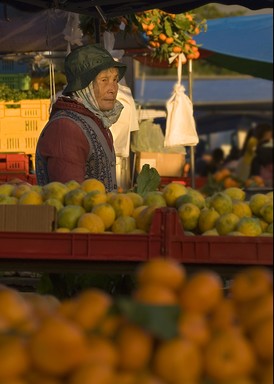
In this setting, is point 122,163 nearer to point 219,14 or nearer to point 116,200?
point 116,200

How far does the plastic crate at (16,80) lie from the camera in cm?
959

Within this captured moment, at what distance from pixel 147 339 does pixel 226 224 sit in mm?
1770

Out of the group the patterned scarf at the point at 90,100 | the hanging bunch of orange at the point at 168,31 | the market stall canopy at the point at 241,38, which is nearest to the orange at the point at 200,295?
the patterned scarf at the point at 90,100

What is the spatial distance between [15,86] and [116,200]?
5.54 meters

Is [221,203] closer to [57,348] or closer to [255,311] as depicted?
[255,311]

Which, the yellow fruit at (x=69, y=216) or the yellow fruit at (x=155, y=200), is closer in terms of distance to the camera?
the yellow fruit at (x=69, y=216)

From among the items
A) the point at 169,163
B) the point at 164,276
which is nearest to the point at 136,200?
the point at 164,276

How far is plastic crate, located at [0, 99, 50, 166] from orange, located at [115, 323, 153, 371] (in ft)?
22.8

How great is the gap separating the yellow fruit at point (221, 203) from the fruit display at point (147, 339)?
5.68 feet

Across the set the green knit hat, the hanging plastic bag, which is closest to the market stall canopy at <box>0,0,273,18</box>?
the green knit hat

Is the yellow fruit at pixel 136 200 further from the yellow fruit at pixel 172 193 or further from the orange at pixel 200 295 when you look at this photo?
the orange at pixel 200 295

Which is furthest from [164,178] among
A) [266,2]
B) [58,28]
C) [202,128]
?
[202,128]

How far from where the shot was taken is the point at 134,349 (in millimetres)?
2299

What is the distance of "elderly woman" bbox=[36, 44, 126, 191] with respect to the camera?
18.2 feet
